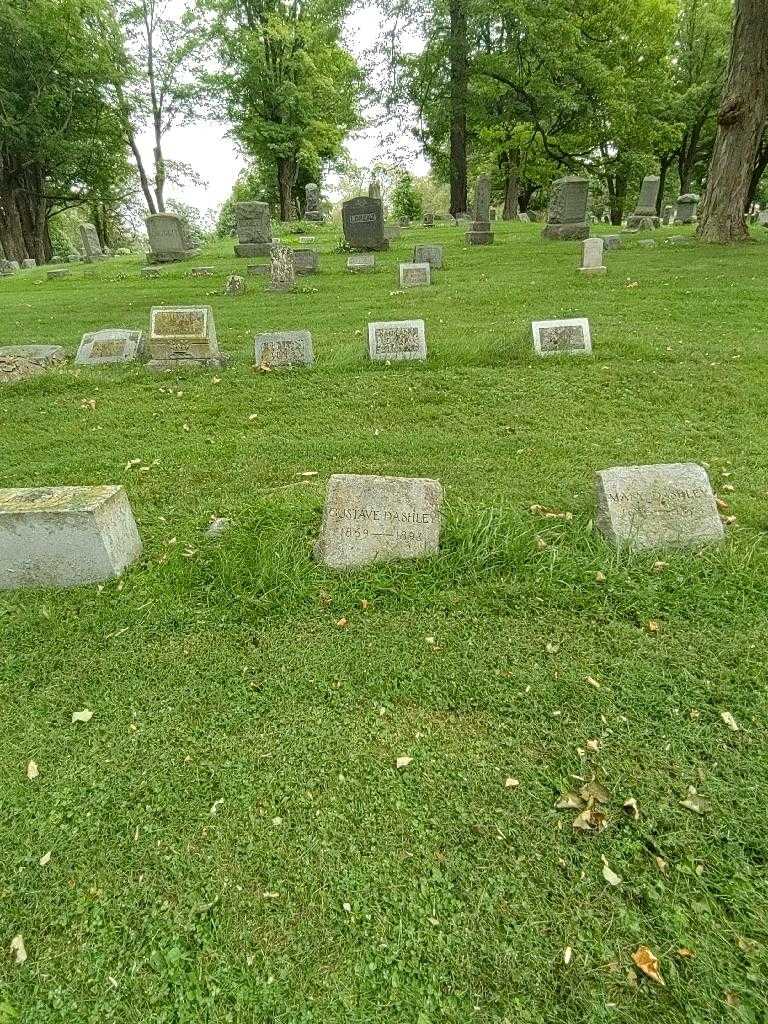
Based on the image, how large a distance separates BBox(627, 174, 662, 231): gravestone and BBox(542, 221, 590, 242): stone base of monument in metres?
4.85

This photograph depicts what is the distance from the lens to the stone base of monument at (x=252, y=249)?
17047mm

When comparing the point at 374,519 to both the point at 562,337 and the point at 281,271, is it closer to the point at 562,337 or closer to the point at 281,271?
the point at 562,337

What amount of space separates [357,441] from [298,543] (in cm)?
176

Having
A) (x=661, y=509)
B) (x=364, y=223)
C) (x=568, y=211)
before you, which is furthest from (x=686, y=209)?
(x=661, y=509)

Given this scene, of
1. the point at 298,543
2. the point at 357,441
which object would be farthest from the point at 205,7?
→ the point at 298,543

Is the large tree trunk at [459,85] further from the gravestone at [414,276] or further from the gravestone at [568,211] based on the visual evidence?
the gravestone at [414,276]

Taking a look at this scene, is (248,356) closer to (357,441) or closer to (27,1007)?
(357,441)

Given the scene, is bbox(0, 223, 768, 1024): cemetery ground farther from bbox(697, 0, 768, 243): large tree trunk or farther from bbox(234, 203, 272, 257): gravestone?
bbox(234, 203, 272, 257): gravestone

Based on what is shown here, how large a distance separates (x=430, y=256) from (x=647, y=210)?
1283 centimetres

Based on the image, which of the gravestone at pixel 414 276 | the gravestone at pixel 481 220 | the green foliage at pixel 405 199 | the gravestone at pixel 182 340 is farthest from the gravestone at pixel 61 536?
the green foliage at pixel 405 199

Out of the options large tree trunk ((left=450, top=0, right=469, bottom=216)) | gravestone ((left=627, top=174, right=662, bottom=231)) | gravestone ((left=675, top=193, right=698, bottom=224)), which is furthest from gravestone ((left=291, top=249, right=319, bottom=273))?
gravestone ((left=675, top=193, right=698, bottom=224))

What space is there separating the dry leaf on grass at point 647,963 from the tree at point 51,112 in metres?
31.2

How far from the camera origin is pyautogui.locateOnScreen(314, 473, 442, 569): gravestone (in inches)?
126

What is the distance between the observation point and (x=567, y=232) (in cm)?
1588
